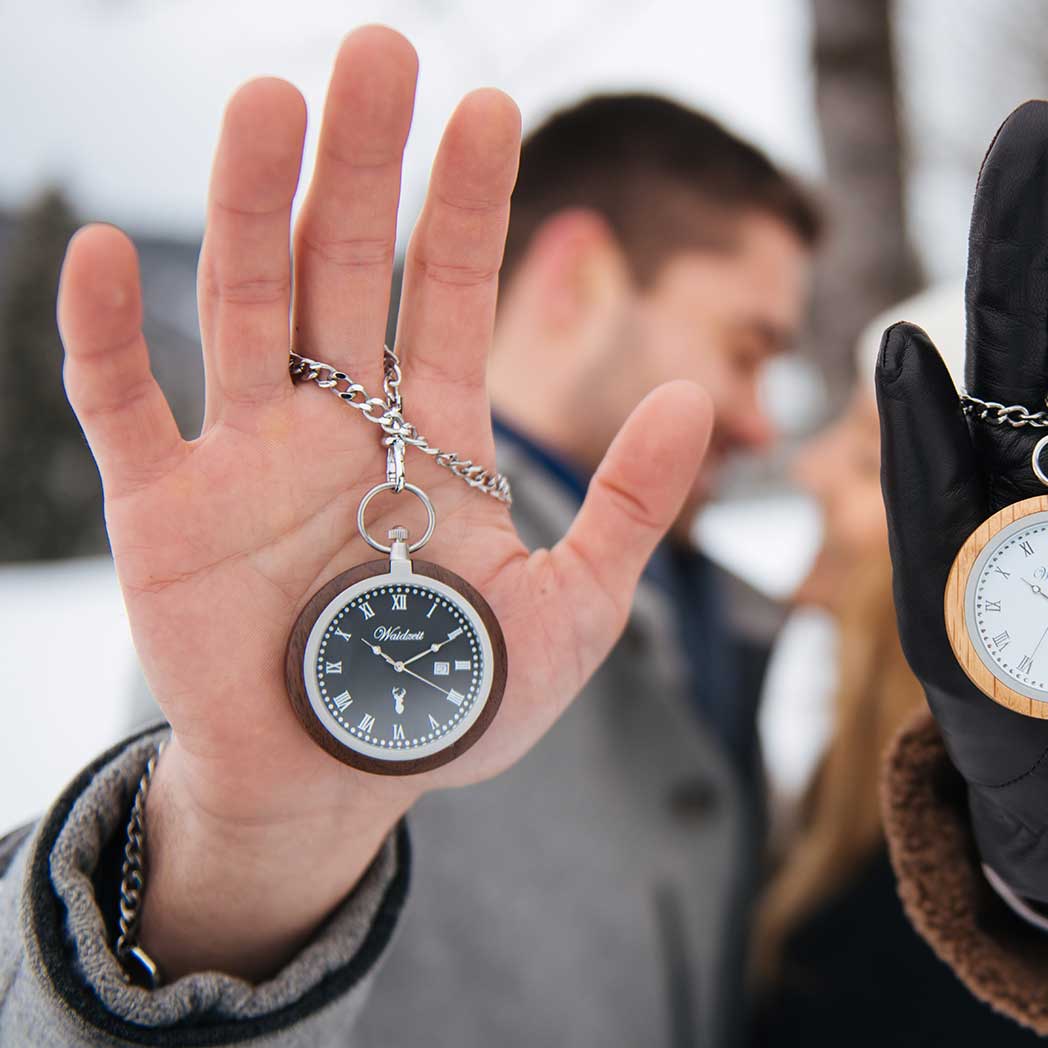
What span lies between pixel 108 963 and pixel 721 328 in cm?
Result: 236

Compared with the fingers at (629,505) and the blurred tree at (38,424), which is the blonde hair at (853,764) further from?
the blurred tree at (38,424)

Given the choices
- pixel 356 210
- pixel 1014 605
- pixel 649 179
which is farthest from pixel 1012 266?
pixel 649 179

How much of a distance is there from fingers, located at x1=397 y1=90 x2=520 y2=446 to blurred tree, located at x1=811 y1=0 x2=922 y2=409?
9.14ft

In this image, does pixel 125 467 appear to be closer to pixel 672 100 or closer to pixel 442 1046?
pixel 442 1046

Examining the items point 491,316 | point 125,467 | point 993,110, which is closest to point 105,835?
point 125,467

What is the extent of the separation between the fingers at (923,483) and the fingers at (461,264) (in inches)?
17.3

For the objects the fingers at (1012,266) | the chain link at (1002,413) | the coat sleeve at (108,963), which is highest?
the fingers at (1012,266)

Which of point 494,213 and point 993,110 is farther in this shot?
point 993,110

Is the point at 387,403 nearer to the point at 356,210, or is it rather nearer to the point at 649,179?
the point at 356,210

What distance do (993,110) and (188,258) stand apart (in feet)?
10.5

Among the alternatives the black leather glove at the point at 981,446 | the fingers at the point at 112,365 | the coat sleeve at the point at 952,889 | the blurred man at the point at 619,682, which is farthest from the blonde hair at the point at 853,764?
the fingers at the point at 112,365

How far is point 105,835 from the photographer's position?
107 cm

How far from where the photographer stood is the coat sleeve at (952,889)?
3.71 feet

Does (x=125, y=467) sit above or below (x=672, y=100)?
below
